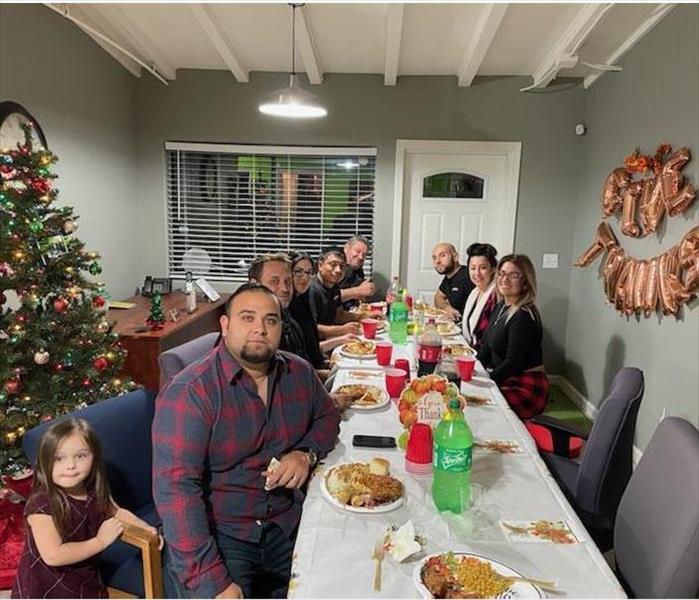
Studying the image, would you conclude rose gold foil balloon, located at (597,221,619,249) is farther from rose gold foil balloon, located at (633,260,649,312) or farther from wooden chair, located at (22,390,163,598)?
wooden chair, located at (22,390,163,598)

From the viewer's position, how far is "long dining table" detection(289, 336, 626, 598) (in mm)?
1028

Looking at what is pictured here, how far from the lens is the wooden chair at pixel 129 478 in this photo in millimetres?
1438

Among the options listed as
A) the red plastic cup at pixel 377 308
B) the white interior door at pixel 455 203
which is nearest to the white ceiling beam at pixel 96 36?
the white interior door at pixel 455 203

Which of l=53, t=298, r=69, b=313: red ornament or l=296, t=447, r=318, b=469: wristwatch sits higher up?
l=53, t=298, r=69, b=313: red ornament

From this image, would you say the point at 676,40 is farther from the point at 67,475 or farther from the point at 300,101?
the point at 67,475

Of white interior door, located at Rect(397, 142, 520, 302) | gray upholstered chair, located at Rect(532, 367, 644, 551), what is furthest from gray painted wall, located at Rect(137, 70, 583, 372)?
gray upholstered chair, located at Rect(532, 367, 644, 551)

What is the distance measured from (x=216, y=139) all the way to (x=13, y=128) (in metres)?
1.88

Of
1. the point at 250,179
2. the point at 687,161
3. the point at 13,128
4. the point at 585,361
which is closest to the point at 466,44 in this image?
the point at 687,161

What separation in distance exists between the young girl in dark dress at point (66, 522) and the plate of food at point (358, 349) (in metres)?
1.31

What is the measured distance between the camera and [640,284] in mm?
3201

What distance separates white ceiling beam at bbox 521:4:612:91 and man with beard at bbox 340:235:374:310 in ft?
6.24

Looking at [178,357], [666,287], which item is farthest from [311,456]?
[666,287]

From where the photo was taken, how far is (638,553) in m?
1.30

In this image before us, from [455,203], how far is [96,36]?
3.04 metres
